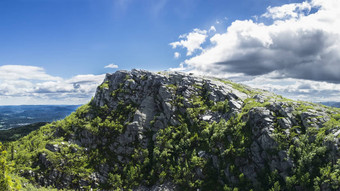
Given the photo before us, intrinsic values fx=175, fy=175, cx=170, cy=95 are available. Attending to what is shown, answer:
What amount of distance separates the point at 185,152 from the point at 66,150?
5807cm

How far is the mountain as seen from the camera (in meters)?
59.4

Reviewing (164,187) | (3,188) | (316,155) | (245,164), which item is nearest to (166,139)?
(164,187)

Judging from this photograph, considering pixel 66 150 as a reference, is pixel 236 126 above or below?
above

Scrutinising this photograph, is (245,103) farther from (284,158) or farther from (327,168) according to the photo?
(327,168)

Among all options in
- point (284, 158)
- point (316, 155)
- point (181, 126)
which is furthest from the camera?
point (181, 126)

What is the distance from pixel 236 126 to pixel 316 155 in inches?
1119

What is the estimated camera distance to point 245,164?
67.1 m

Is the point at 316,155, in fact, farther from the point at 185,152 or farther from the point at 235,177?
the point at 185,152

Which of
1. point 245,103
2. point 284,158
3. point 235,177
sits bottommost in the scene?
point 235,177

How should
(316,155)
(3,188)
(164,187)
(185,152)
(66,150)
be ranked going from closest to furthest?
1. (3,188)
2. (316,155)
3. (164,187)
4. (185,152)
5. (66,150)

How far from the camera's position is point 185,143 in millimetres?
83000

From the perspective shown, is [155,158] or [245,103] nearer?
[155,158]

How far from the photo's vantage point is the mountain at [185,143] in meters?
59.4

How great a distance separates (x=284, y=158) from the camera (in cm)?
5978
